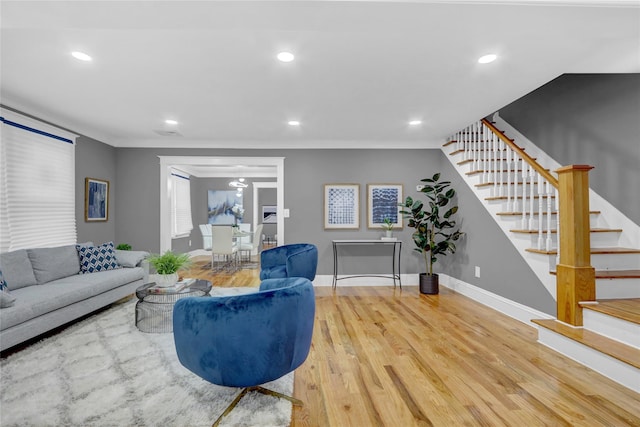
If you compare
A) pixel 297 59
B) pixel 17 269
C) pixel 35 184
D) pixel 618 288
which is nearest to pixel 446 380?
pixel 618 288

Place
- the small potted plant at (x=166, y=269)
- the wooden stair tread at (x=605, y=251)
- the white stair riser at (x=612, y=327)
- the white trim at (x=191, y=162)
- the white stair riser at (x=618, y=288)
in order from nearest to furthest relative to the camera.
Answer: the white stair riser at (x=612, y=327)
the white stair riser at (x=618, y=288)
the wooden stair tread at (x=605, y=251)
the small potted plant at (x=166, y=269)
the white trim at (x=191, y=162)

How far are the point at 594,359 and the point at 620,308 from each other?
0.55m

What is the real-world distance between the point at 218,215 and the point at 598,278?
347 inches

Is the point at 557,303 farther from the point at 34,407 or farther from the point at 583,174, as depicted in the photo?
the point at 34,407

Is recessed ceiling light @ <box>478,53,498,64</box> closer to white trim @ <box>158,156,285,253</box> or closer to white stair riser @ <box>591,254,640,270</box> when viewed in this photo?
white stair riser @ <box>591,254,640,270</box>

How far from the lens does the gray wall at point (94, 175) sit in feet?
15.0

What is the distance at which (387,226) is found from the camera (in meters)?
5.20

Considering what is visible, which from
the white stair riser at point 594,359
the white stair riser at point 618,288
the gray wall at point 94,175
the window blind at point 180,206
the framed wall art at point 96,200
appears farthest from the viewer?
the window blind at point 180,206

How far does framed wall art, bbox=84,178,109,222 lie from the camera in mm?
4691

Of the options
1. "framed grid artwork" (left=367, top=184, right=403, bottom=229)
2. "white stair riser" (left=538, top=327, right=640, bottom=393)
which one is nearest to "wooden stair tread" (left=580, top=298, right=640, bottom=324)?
"white stair riser" (left=538, top=327, right=640, bottom=393)

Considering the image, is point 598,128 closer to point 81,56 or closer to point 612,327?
point 612,327

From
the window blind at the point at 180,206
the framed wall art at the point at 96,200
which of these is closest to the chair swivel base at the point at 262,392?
the framed wall art at the point at 96,200

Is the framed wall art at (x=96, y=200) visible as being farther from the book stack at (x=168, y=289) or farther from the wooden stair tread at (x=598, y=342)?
the wooden stair tread at (x=598, y=342)

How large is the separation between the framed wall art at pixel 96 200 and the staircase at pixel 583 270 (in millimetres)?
5690
